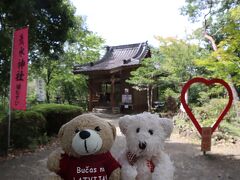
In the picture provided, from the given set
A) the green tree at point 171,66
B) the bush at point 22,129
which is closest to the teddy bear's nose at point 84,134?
the bush at point 22,129

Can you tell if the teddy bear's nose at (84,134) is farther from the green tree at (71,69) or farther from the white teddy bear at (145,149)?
the green tree at (71,69)

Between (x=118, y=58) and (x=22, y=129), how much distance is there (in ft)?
44.6

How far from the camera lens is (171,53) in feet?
46.6

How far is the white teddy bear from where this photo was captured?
102 inches

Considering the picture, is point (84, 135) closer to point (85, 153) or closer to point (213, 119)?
point (85, 153)

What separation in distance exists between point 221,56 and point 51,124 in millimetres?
5529

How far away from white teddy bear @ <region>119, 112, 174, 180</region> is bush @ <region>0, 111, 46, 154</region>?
15.0 ft

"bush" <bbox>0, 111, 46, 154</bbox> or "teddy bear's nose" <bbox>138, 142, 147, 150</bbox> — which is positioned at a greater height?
"teddy bear's nose" <bbox>138, 142, 147, 150</bbox>

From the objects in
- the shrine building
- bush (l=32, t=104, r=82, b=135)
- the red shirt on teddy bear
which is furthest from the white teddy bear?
the shrine building

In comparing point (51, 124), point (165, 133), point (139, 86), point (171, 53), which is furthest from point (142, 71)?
point (165, 133)

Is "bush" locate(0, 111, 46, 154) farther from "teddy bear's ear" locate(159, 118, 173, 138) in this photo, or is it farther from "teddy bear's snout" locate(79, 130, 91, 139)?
"teddy bear's ear" locate(159, 118, 173, 138)

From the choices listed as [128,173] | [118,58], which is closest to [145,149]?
[128,173]

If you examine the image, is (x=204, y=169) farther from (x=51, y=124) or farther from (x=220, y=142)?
(x=51, y=124)

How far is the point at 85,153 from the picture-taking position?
2404 mm
